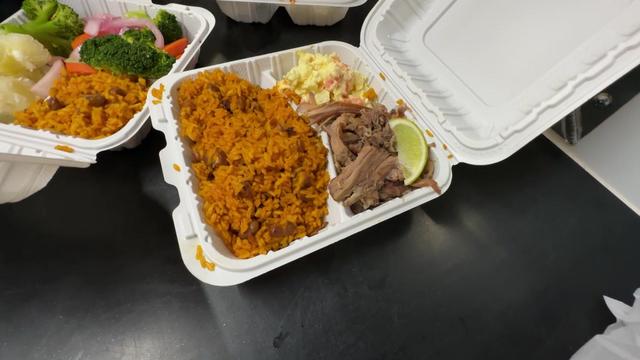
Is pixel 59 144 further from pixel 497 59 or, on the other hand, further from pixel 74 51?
pixel 497 59

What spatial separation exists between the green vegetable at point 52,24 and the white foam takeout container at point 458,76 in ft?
2.99

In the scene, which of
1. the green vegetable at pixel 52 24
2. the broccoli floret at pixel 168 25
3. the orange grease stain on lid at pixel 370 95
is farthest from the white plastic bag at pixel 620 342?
the green vegetable at pixel 52 24

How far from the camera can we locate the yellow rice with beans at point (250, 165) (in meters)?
1.13

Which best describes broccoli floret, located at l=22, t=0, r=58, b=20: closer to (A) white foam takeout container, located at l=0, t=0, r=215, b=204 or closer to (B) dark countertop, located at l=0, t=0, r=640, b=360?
(A) white foam takeout container, located at l=0, t=0, r=215, b=204

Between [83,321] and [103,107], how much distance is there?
0.96 metres

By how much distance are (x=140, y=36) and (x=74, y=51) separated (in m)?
0.44

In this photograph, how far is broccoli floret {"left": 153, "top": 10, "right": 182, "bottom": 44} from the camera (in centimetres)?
173

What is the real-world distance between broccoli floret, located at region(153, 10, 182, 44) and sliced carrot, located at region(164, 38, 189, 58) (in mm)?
56

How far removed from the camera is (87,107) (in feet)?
4.54

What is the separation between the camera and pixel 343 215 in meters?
1.20

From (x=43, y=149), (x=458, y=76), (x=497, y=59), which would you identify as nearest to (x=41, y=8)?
(x=43, y=149)

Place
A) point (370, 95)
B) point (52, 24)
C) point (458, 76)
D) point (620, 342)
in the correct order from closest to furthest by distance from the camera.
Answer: point (620, 342)
point (458, 76)
point (370, 95)
point (52, 24)

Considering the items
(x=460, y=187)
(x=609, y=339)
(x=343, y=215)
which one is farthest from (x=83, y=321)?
(x=609, y=339)

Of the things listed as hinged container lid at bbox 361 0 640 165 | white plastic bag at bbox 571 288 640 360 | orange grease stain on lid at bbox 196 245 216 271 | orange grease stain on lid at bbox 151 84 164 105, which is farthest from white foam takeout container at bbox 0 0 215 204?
white plastic bag at bbox 571 288 640 360
